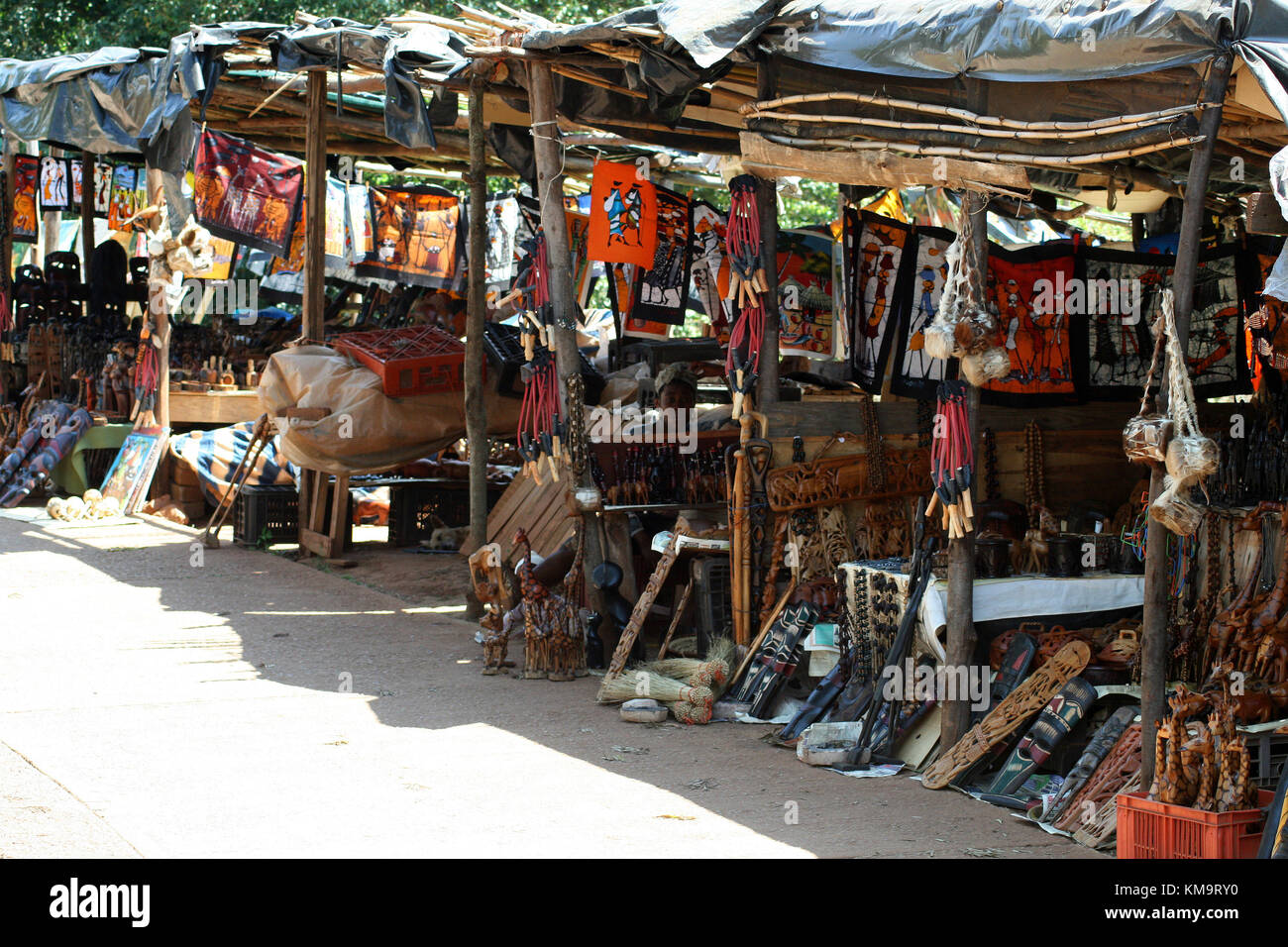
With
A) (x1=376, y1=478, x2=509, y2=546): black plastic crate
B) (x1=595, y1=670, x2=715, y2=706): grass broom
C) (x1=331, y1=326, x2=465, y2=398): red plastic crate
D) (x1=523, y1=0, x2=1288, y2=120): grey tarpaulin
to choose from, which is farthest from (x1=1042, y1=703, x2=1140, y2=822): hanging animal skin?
(x1=376, y1=478, x2=509, y2=546): black plastic crate

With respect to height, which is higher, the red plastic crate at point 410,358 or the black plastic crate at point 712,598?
the red plastic crate at point 410,358

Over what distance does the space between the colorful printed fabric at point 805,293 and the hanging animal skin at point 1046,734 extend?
4.06 m

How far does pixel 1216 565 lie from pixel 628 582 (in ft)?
13.9

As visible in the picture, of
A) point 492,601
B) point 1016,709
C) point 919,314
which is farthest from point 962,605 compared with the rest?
point 492,601

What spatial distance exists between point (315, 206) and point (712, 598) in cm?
642

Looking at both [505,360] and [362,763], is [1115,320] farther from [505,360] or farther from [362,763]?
[362,763]

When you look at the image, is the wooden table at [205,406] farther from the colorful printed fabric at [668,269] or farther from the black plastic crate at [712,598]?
the black plastic crate at [712,598]

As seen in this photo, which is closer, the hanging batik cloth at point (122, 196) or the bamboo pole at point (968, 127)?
the bamboo pole at point (968, 127)

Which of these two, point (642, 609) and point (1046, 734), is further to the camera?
point (642, 609)

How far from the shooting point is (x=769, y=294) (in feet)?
29.4

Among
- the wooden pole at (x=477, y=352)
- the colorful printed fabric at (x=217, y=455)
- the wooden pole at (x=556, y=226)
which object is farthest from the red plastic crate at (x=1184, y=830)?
the colorful printed fabric at (x=217, y=455)

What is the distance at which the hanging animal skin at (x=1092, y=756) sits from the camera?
20.8ft

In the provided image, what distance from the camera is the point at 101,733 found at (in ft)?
25.4
